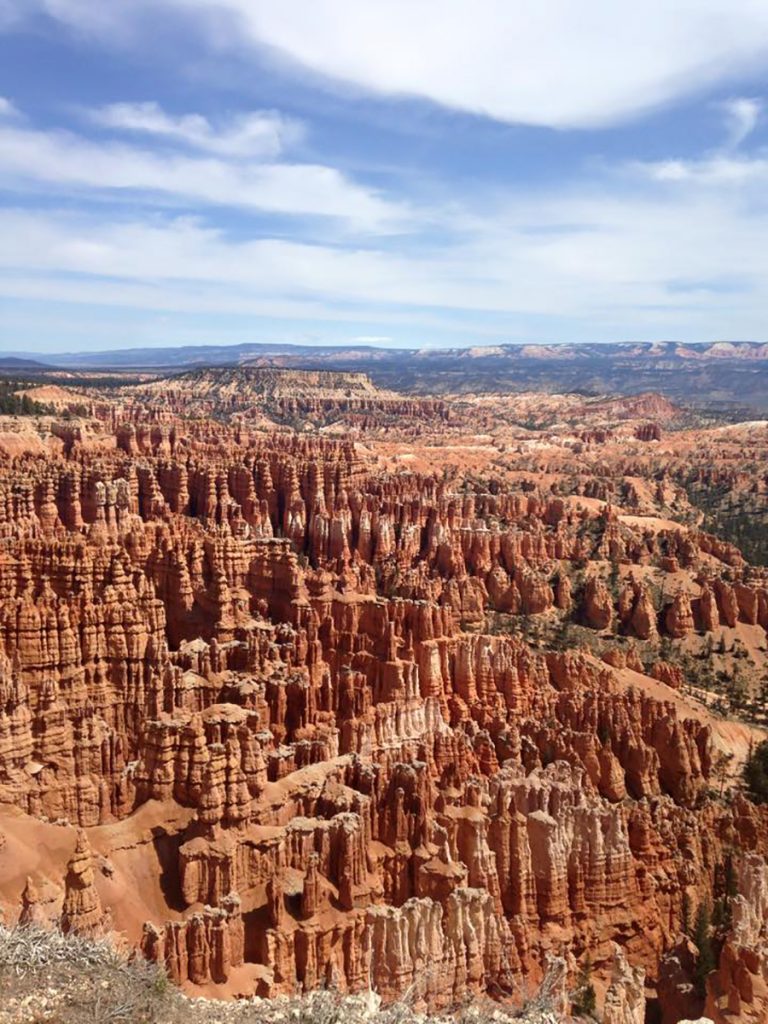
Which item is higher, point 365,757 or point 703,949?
point 365,757

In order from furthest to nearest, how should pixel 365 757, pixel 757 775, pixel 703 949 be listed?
pixel 757 775 → pixel 365 757 → pixel 703 949

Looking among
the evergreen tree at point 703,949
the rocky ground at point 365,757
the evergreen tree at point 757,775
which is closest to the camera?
the rocky ground at point 365,757

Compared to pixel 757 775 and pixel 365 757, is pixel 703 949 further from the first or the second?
pixel 757 775

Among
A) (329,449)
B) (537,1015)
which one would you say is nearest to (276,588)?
(537,1015)

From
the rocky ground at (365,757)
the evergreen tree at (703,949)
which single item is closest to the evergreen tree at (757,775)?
the rocky ground at (365,757)

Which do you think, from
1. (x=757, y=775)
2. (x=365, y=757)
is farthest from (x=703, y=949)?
(x=757, y=775)

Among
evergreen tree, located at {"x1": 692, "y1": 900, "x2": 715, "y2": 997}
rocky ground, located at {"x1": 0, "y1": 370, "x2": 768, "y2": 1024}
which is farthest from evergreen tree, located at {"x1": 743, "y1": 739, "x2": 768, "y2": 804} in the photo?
evergreen tree, located at {"x1": 692, "y1": 900, "x2": 715, "y2": 997}

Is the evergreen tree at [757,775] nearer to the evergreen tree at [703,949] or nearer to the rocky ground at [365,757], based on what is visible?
the rocky ground at [365,757]

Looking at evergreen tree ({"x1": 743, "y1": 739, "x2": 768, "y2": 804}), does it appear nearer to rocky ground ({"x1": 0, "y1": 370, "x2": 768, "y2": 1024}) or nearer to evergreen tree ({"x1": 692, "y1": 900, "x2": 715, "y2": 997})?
rocky ground ({"x1": 0, "y1": 370, "x2": 768, "y2": 1024})
